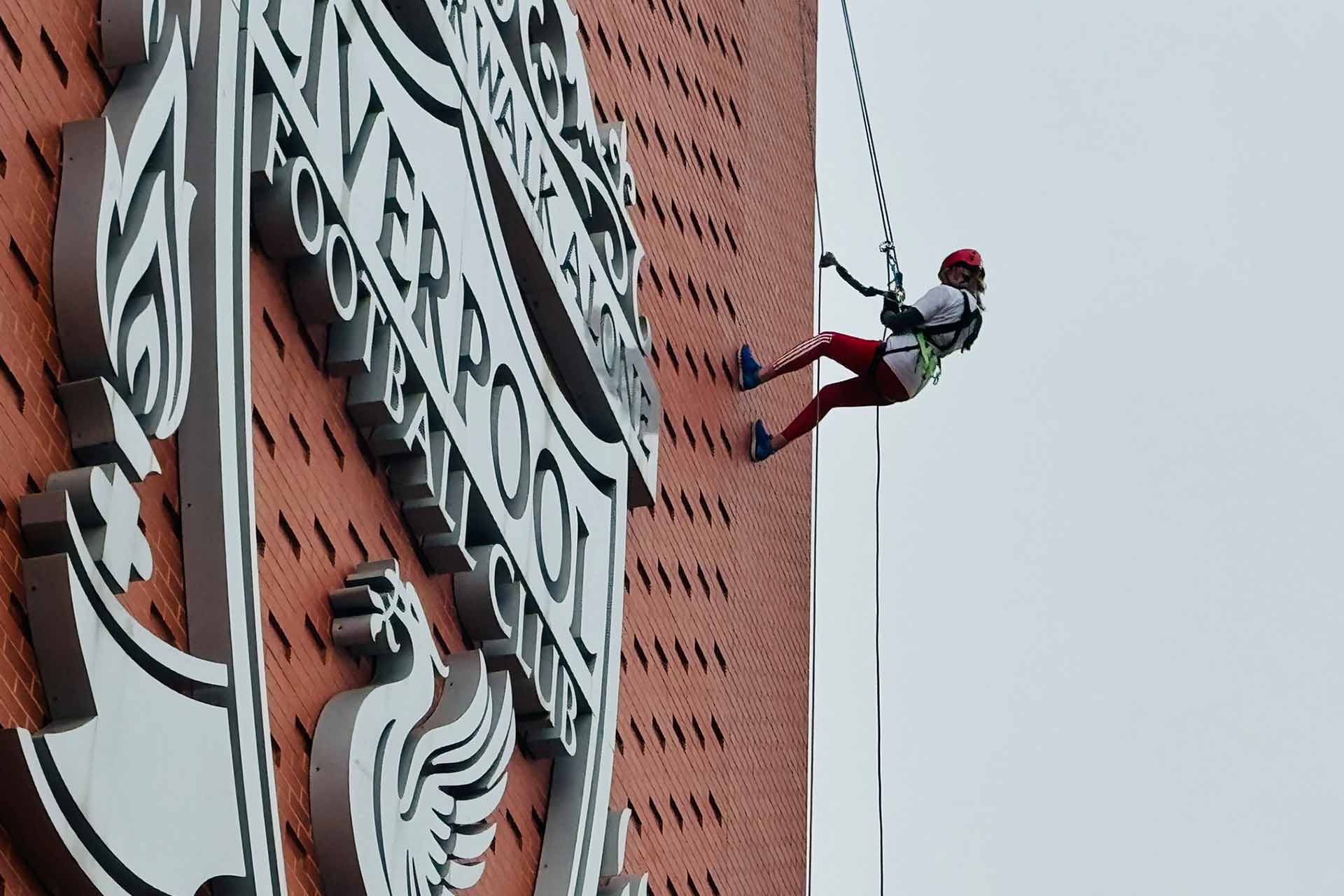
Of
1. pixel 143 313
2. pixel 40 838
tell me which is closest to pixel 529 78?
pixel 143 313

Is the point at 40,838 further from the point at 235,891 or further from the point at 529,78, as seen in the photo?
the point at 529,78

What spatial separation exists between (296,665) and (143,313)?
151cm

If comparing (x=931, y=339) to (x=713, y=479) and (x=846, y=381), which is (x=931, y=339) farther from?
(x=713, y=479)

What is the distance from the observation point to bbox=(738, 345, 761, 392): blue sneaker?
44.5ft

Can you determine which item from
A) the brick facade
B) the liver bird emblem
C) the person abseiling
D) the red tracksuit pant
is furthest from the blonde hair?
the liver bird emblem

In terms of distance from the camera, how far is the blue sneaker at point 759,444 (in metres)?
13.6

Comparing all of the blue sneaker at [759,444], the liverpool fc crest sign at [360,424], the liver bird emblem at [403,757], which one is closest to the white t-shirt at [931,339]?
the blue sneaker at [759,444]

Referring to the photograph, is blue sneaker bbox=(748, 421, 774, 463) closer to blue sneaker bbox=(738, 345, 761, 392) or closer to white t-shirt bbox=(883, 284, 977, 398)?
blue sneaker bbox=(738, 345, 761, 392)

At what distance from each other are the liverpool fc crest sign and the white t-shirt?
2.28m

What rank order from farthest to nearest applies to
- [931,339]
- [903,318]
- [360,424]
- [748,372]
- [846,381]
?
1. [846,381]
2. [931,339]
3. [903,318]
4. [748,372]
5. [360,424]

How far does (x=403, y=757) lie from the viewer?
8562 millimetres

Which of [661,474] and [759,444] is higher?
[759,444]

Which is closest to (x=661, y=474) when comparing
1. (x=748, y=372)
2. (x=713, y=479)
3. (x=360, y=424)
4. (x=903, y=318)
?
(x=713, y=479)

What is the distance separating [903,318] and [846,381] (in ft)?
2.29
